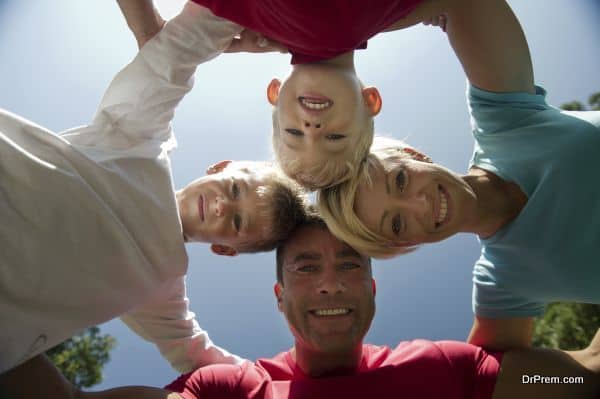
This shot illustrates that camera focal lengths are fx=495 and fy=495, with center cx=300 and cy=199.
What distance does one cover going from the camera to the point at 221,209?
9.64 feet

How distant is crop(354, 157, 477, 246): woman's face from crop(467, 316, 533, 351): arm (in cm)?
75

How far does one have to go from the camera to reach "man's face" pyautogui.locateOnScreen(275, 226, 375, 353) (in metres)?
3.05

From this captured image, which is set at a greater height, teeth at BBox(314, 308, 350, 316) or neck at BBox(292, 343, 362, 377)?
teeth at BBox(314, 308, 350, 316)

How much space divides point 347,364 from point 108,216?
1.75 meters

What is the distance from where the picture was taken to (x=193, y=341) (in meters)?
3.25

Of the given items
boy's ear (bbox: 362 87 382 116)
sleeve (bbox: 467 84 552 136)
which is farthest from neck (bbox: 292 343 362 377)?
sleeve (bbox: 467 84 552 136)

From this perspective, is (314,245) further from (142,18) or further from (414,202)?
(142,18)

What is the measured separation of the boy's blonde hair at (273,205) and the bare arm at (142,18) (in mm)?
953

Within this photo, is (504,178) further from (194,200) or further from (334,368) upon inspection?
(194,200)

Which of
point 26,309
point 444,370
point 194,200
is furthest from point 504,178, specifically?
point 26,309

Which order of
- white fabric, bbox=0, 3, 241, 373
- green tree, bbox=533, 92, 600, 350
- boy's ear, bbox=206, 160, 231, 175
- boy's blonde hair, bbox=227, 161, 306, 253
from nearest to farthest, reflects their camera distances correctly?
white fabric, bbox=0, 3, 241, 373
boy's blonde hair, bbox=227, 161, 306, 253
boy's ear, bbox=206, 160, 231, 175
green tree, bbox=533, 92, 600, 350

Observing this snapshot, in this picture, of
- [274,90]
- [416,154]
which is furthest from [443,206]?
[274,90]

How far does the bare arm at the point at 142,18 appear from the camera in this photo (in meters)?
2.91

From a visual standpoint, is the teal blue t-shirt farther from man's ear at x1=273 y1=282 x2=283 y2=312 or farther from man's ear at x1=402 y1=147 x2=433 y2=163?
man's ear at x1=273 y1=282 x2=283 y2=312
